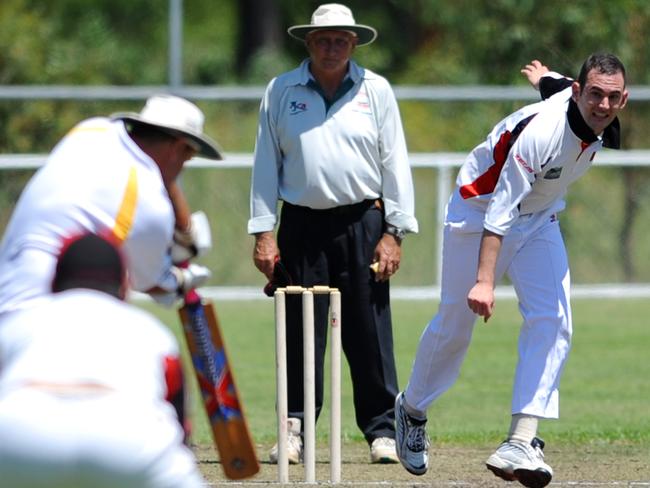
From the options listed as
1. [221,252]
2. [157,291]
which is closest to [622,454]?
[157,291]

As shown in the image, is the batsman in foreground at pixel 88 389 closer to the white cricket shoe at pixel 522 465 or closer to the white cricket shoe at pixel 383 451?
the white cricket shoe at pixel 522 465

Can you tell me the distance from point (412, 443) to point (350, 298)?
93 cm

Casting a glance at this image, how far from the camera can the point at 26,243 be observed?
194 inches

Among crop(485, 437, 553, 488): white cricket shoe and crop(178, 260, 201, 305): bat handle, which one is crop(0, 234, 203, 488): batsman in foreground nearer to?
crop(178, 260, 201, 305): bat handle

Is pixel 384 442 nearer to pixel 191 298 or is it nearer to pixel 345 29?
pixel 345 29

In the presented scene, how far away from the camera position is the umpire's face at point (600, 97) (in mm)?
7000

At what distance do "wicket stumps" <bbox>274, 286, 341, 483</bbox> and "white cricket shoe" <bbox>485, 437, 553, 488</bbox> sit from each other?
0.75 metres

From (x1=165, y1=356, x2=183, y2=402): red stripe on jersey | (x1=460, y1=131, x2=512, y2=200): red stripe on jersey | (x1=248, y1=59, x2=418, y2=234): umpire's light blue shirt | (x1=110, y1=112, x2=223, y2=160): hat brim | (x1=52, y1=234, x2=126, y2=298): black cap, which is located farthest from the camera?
(x1=248, y1=59, x2=418, y2=234): umpire's light blue shirt

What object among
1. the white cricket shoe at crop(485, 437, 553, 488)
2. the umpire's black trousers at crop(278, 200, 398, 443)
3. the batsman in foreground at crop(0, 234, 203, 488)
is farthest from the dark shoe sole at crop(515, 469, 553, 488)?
the batsman in foreground at crop(0, 234, 203, 488)

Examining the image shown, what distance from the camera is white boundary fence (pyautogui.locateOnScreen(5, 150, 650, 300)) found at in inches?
599

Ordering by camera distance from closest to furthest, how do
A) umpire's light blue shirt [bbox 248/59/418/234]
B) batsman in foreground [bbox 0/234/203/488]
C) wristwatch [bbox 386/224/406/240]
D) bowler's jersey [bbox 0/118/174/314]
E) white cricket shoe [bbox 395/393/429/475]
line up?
batsman in foreground [bbox 0/234/203/488] → bowler's jersey [bbox 0/118/174/314] → white cricket shoe [bbox 395/393/429/475] → umpire's light blue shirt [bbox 248/59/418/234] → wristwatch [bbox 386/224/406/240]

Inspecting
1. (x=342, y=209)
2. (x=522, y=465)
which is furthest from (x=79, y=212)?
(x=342, y=209)

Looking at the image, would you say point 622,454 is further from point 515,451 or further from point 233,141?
point 233,141

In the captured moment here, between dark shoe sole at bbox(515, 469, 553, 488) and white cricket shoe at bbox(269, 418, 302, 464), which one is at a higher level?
dark shoe sole at bbox(515, 469, 553, 488)
